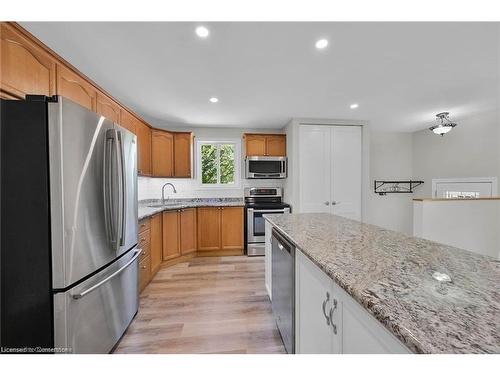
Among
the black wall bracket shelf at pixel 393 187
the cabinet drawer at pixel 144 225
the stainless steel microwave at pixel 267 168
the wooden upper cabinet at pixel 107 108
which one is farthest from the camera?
the black wall bracket shelf at pixel 393 187

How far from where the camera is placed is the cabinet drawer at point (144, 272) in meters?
2.38

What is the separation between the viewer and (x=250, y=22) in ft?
4.74

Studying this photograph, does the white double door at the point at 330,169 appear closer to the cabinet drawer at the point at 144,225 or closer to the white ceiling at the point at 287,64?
the white ceiling at the point at 287,64

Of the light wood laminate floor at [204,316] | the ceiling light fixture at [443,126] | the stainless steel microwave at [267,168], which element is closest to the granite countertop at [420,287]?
the light wood laminate floor at [204,316]

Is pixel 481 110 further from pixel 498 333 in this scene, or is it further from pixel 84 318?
pixel 84 318

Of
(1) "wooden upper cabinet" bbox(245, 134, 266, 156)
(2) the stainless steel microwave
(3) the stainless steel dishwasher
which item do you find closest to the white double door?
(2) the stainless steel microwave

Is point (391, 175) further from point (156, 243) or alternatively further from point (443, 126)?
point (156, 243)

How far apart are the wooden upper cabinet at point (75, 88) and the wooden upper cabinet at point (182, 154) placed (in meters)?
1.66

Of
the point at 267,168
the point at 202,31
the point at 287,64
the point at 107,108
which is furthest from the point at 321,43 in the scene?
the point at 267,168

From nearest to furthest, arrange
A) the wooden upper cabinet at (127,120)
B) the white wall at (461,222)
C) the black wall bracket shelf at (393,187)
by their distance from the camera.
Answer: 1. the wooden upper cabinet at (127,120)
2. the white wall at (461,222)
3. the black wall bracket shelf at (393,187)

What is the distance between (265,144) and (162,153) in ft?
6.16

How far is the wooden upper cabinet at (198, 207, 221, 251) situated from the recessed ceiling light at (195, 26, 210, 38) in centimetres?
268
